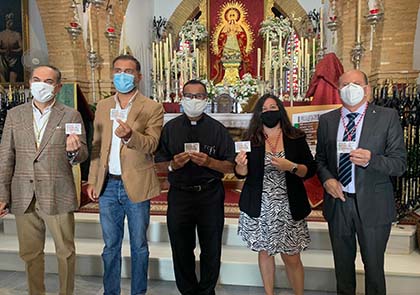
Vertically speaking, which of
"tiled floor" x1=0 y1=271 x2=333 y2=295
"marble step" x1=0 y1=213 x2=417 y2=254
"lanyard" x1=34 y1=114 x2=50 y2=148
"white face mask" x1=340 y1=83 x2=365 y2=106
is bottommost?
"tiled floor" x1=0 y1=271 x2=333 y2=295

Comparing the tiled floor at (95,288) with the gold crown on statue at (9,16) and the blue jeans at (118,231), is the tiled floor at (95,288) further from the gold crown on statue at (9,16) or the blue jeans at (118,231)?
the gold crown on statue at (9,16)

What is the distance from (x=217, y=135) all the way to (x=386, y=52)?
406 cm

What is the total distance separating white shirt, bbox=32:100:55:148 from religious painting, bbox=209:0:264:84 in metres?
6.81

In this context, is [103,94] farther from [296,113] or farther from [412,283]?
[412,283]

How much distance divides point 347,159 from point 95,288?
7.03ft

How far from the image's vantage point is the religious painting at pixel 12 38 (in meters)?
6.64

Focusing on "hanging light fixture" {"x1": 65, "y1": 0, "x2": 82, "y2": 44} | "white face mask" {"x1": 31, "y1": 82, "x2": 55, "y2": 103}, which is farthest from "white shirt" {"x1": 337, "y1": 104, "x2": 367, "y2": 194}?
"hanging light fixture" {"x1": 65, "y1": 0, "x2": 82, "y2": 44}

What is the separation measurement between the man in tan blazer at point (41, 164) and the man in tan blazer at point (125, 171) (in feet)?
0.51

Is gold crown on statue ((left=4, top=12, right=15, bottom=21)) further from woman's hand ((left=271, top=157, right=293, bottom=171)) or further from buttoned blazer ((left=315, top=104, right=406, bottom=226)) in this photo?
buttoned blazer ((left=315, top=104, right=406, bottom=226))

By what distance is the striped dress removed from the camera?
7.49 ft

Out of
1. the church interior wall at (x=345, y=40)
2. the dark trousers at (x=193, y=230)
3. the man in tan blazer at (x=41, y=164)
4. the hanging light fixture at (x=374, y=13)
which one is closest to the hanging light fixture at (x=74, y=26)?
the church interior wall at (x=345, y=40)

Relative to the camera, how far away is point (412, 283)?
2.72m

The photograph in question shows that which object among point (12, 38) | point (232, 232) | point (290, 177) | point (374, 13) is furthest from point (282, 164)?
point (12, 38)

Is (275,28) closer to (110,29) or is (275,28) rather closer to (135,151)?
(110,29)
